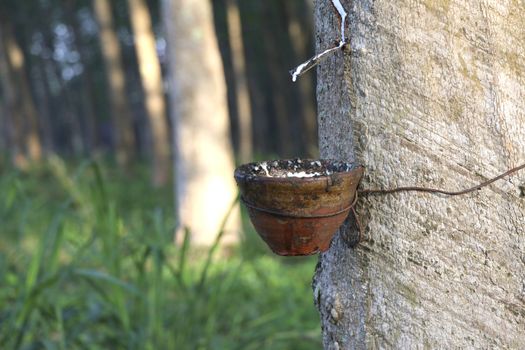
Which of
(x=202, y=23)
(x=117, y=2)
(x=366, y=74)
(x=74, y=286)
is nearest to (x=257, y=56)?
(x=117, y=2)

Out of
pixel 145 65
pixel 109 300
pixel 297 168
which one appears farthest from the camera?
pixel 145 65

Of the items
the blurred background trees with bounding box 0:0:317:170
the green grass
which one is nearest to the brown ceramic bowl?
the green grass

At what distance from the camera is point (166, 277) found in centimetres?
486

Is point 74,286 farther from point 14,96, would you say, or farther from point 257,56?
point 257,56

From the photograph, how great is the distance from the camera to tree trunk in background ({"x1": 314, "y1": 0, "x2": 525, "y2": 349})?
1.09 m

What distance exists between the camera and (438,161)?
111 centimetres

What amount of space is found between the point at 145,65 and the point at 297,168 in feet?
28.7

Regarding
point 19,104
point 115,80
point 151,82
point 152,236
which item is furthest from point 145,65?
point 19,104

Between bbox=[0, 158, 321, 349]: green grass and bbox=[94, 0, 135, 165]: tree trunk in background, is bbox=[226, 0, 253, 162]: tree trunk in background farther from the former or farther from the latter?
bbox=[0, 158, 321, 349]: green grass

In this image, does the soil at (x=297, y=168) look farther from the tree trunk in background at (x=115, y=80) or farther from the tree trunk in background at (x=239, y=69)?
the tree trunk in background at (x=239, y=69)

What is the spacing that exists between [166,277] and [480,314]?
3.96 m

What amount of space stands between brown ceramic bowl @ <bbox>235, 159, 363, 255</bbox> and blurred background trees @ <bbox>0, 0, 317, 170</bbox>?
16.7 ft

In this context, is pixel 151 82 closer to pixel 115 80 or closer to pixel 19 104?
pixel 115 80

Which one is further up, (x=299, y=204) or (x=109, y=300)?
(x=299, y=204)
